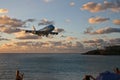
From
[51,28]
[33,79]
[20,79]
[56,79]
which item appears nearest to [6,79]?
[33,79]

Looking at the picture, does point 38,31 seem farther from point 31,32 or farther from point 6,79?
point 6,79

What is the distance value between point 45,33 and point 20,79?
129 ft

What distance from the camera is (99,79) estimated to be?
15.4 meters

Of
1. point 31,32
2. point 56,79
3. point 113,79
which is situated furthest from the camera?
point 56,79

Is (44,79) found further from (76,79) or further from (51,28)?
(51,28)

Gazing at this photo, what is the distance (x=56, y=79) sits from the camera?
61500mm

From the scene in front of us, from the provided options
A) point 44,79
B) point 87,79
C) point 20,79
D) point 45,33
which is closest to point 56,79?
point 44,79

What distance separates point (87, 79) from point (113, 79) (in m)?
1.49

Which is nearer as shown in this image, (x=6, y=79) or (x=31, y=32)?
(x=31, y=32)

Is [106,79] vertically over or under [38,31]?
under

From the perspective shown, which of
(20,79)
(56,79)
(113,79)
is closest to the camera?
(113,79)

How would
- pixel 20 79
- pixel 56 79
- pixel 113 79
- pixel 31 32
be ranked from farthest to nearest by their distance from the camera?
pixel 56 79 < pixel 31 32 < pixel 20 79 < pixel 113 79

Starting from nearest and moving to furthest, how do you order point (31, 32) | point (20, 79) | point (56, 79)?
point (20, 79) < point (31, 32) < point (56, 79)

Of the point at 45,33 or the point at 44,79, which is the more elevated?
the point at 45,33
